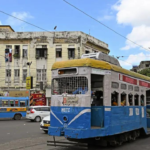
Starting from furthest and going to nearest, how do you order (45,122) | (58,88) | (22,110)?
(22,110) < (45,122) < (58,88)

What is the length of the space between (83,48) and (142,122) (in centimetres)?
2373

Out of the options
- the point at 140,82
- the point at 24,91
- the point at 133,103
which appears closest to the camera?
the point at 133,103

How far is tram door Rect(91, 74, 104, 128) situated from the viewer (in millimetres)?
7988

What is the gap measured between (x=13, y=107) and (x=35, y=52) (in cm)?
1087

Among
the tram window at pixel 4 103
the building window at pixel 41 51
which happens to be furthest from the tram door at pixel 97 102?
the building window at pixel 41 51

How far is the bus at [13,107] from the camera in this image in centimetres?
2397

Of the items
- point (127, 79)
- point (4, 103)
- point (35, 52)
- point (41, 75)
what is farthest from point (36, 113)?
point (127, 79)

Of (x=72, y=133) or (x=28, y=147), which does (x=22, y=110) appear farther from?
(x=72, y=133)

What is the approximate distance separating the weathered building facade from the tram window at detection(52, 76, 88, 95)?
24494 mm

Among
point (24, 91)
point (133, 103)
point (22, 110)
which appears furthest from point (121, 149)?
point (24, 91)

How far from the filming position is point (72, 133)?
24.2 ft

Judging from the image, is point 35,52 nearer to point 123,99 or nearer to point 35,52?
point 35,52

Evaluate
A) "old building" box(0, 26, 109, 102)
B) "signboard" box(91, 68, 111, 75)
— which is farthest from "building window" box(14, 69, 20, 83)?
"signboard" box(91, 68, 111, 75)

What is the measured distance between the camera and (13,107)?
80.4 feet
